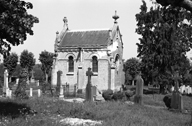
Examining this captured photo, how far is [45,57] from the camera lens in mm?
48219

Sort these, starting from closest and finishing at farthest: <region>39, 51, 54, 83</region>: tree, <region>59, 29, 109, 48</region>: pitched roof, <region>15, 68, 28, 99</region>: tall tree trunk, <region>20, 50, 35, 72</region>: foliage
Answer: <region>15, 68, 28, 99</region>: tall tree trunk, <region>59, 29, 109, 48</region>: pitched roof, <region>20, 50, 35, 72</region>: foliage, <region>39, 51, 54, 83</region>: tree

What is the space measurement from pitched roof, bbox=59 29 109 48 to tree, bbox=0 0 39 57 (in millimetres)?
21001

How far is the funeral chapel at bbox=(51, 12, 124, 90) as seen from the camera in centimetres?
2798

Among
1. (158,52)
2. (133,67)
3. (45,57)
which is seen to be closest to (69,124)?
(158,52)

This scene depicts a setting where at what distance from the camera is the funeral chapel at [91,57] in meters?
28.0

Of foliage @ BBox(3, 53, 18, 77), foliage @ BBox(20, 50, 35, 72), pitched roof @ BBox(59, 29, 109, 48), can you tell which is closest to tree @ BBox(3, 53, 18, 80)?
foliage @ BBox(3, 53, 18, 77)

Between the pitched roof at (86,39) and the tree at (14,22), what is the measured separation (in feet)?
68.9

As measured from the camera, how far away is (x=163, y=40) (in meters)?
26.3

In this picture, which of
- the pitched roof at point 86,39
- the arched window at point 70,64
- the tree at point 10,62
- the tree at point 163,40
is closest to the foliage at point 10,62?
the tree at point 10,62

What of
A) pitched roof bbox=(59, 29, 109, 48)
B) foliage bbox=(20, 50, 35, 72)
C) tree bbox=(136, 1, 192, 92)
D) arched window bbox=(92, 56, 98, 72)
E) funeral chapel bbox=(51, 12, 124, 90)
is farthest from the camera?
foliage bbox=(20, 50, 35, 72)

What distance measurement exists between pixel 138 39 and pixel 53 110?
20.6 meters

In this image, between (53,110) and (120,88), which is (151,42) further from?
(53,110)

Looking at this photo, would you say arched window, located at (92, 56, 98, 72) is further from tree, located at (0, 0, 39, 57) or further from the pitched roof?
tree, located at (0, 0, 39, 57)

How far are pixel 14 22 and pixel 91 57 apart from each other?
21.7 metres
